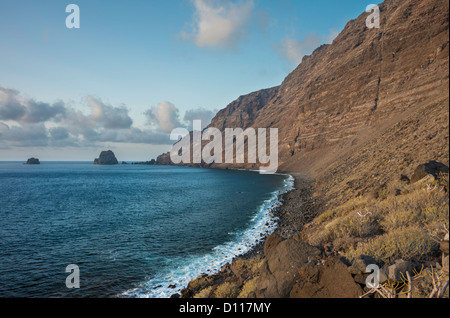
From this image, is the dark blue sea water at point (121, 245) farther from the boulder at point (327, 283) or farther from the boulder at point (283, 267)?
the boulder at point (327, 283)

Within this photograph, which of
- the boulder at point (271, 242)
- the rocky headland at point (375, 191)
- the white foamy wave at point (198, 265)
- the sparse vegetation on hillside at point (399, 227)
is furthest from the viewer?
the white foamy wave at point (198, 265)

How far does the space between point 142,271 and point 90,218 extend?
18926mm

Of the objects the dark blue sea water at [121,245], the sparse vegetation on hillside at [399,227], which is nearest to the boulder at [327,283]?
the sparse vegetation on hillside at [399,227]

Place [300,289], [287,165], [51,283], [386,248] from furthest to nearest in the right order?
[287,165] < [51,283] < [386,248] < [300,289]

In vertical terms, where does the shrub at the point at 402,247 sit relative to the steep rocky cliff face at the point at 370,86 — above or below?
below

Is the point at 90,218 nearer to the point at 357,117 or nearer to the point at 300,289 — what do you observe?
the point at 300,289

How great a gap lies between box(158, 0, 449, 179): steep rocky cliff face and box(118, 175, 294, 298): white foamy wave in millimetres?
20597

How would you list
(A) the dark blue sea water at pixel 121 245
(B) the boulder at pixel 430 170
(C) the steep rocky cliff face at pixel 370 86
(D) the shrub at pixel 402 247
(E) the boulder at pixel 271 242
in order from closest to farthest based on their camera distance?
(D) the shrub at pixel 402 247 → (B) the boulder at pixel 430 170 → (E) the boulder at pixel 271 242 → (A) the dark blue sea water at pixel 121 245 → (C) the steep rocky cliff face at pixel 370 86

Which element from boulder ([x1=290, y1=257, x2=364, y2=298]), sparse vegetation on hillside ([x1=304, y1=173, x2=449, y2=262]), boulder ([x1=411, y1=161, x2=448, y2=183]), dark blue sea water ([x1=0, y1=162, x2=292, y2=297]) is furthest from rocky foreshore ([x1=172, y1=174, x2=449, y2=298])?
dark blue sea water ([x1=0, y1=162, x2=292, y2=297])

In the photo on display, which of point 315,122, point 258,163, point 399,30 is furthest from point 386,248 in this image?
point 258,163

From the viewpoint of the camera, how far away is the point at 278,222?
2400 centimetres
